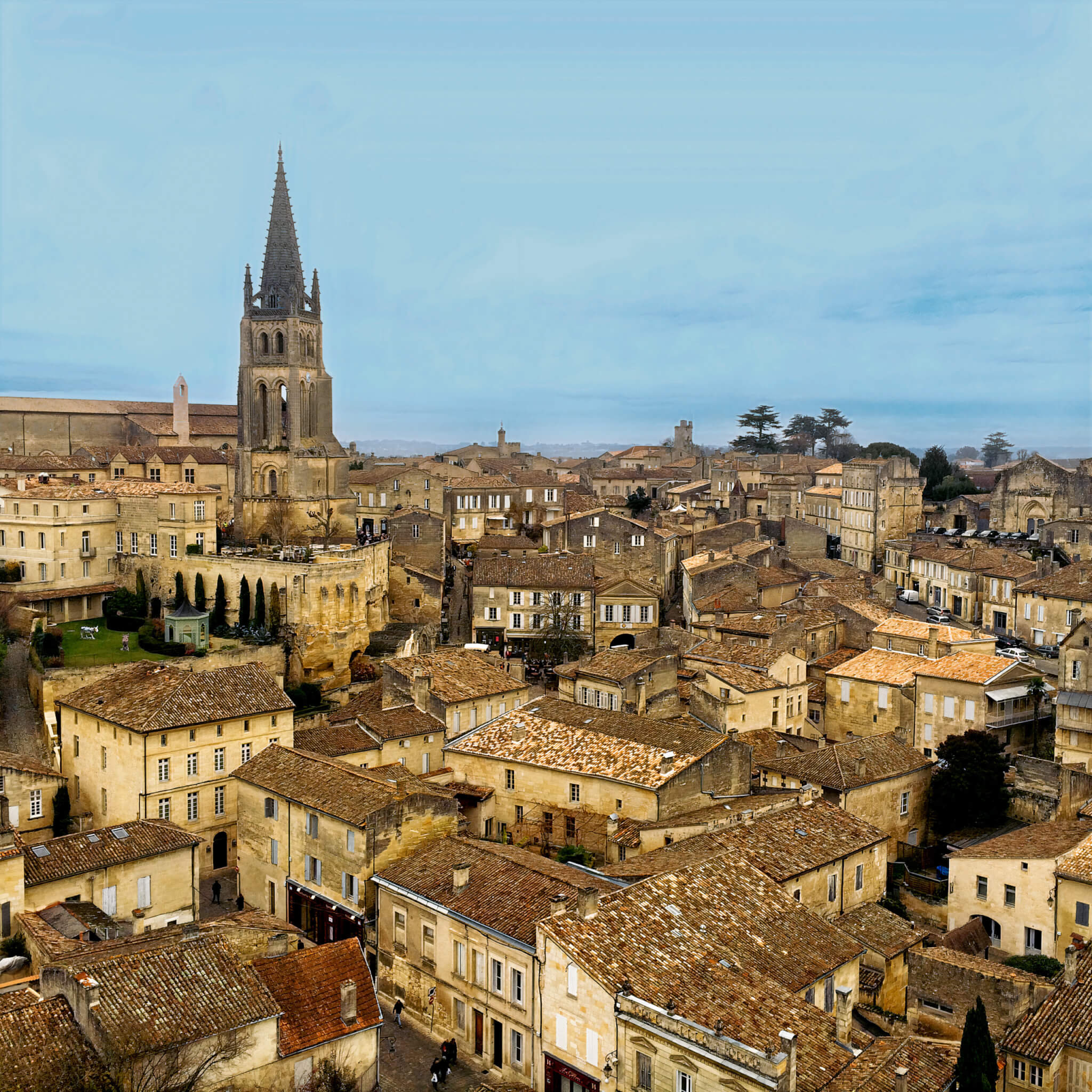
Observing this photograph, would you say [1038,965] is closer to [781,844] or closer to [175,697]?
[781,844]

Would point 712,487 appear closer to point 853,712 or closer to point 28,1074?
point 853,712

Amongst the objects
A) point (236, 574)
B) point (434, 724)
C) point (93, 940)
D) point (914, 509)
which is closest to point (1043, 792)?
point (434, 724)

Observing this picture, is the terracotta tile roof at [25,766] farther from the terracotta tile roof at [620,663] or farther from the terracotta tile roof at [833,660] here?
the terracotta tile roof at [833,660]

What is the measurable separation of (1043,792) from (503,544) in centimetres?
4111

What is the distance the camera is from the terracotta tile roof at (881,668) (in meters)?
47.4

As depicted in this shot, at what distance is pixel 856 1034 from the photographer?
2419 cm

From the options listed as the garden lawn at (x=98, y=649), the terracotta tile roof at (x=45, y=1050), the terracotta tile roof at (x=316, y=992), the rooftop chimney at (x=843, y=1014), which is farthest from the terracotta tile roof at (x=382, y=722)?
the rooftop chimney at (x=843, y=1014)

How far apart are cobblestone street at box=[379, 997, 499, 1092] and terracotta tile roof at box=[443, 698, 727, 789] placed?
1025 cm

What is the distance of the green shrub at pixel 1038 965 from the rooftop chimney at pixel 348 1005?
59.7 ft

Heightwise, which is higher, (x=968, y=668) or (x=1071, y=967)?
(x=968, y=668)

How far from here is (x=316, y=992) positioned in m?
24.1

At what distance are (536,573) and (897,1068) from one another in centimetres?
4217

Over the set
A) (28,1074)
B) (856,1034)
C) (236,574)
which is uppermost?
(236,574)

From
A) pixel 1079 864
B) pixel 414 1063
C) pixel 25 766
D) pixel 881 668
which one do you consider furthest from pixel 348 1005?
pixel 881 668
